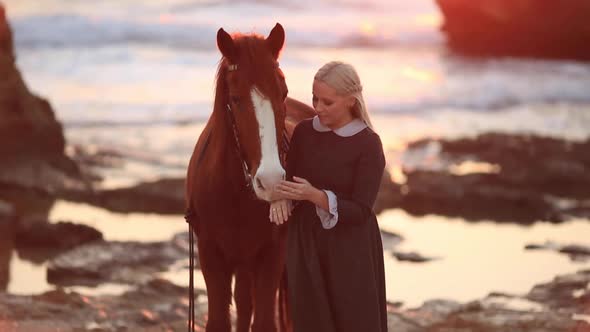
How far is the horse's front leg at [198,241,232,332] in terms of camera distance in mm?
4359

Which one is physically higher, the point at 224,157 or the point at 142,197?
the point at 142,197

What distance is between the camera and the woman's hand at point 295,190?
340 cm

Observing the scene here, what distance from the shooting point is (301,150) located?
12.0 ft

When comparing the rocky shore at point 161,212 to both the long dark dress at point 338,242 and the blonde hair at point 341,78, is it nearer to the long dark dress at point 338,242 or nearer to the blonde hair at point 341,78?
the long dark dress at point 338,242

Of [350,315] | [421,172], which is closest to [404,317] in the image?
[350,315]

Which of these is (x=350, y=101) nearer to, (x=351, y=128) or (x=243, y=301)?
(x=351, y=128)

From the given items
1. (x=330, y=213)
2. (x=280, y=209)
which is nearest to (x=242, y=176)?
(x=280, y=209)

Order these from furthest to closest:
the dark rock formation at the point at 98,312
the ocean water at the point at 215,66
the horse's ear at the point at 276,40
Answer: the ocean water at the point at 215,66, the dark rock formation at the point at 98,312, the horse's ear at the point at 276,40

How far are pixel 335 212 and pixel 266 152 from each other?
1.14 ft

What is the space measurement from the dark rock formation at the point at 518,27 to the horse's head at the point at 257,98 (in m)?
21.7

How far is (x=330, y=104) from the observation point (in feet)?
11.5

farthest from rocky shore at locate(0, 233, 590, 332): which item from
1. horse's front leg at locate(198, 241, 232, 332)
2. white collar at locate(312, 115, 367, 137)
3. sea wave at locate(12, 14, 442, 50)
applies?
sea wave at locate(12, 14, 442, 50)

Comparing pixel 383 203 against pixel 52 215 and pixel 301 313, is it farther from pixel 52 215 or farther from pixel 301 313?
pixel 301 313

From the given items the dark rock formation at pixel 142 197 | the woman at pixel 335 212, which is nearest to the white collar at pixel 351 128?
the woman at pixel 335 212
